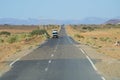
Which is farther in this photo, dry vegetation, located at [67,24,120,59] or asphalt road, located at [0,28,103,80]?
dry vegetation, located at [67,24,120,59]

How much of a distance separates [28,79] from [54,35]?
6372cm

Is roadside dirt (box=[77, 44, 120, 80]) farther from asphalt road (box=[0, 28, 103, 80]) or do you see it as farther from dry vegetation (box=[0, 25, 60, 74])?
dry vegetation (box=[0, 25, 60, 74])

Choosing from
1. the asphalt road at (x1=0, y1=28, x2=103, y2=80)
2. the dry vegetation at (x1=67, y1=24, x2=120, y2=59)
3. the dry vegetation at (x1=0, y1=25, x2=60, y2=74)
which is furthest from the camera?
the dry vegetation at (x1=67, y1=24, x2=120, y2=59)

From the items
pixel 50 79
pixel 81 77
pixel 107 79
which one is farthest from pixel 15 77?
pixel 107 79

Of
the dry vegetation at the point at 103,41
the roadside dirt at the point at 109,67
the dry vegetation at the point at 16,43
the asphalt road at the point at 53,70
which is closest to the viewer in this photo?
the asphalt road at the point at 53,70

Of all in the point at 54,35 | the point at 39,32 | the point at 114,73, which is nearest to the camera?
the point at 114,73

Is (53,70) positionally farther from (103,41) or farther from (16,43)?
(103,41)

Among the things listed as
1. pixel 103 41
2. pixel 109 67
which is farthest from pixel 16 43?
pixel 109 67

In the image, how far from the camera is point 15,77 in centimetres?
1766

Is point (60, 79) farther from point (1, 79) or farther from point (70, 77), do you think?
point (1, 79)

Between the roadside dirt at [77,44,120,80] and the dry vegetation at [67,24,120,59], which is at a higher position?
the roadside dirt at [77,44,120,80]

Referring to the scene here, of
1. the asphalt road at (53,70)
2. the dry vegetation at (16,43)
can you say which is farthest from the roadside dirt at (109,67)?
the dry vegetation at (16,43)

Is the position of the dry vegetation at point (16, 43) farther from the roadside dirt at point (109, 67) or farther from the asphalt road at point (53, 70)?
the roadside dirt at point (109, 67)

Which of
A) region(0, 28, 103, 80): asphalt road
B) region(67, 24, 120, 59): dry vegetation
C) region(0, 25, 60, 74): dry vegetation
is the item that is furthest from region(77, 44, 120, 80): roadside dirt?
region(0, 25, 60, 74): dry vegetation
